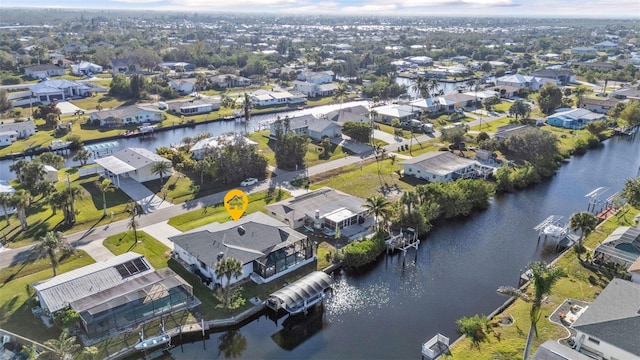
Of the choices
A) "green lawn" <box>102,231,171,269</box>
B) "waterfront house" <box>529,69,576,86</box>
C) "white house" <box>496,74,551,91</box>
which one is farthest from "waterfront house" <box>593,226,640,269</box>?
"waterfront house" <box>529,69,576,86</box>

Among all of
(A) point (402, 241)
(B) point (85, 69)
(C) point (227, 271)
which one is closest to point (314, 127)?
(A) point (402, 241)

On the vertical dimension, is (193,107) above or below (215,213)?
above

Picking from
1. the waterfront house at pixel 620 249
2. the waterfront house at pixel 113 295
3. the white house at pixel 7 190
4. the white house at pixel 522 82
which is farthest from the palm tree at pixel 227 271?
the white house at pixel 522 82

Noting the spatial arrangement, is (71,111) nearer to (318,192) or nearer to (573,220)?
(318,192)

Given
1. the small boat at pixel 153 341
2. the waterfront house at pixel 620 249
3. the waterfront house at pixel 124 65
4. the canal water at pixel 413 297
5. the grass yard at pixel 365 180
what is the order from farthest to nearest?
the waterfront house at pixel 124 65, the grass yard at pixel 365 180, the waterfront house at pixel 620 249, the canal water at pixel 413 297, the small boat at pixel 153 341

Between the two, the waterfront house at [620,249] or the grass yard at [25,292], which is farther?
the waterfront house at [620,249]

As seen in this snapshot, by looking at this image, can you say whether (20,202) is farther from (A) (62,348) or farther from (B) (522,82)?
(B) (522,82)

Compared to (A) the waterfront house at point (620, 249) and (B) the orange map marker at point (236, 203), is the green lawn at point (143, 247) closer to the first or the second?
(B) the orange map marker at point (236, 203)
